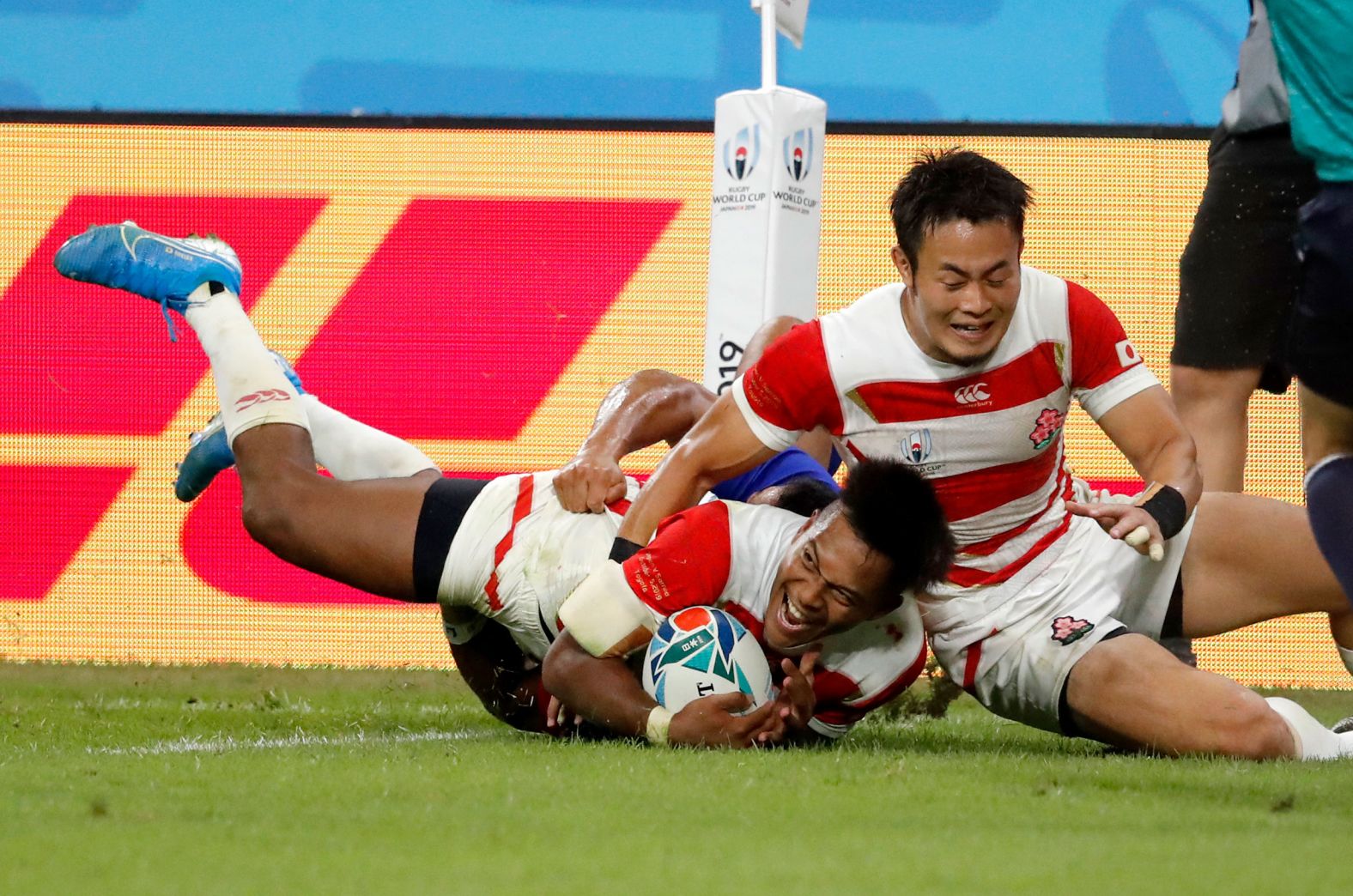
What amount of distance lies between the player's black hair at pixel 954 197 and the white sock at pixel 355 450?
1930mm

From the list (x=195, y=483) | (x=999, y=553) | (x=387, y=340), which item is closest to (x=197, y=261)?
(x=195, y=483)

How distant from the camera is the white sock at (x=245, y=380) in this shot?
490cm

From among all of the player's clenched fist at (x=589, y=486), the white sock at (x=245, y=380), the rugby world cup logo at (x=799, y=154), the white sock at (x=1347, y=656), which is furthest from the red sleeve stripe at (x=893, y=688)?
the white sock at (x=245, y=380)

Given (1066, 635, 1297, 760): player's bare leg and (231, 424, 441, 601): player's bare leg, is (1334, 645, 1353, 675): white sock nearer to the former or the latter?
(1066, 635, 1297, 760): player's bare leg

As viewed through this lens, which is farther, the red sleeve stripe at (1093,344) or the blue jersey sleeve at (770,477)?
the blue jersey sleeve at (770,477)

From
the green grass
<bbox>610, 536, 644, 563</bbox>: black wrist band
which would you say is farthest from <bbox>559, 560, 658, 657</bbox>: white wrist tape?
the green grass

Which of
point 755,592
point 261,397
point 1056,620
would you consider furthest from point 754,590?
point 261,397

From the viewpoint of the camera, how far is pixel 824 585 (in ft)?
12.2

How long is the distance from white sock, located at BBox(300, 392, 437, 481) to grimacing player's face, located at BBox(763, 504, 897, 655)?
162cm

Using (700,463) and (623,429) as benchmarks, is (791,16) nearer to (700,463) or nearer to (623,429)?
(623,429)

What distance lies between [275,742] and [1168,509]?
2352 millimetres

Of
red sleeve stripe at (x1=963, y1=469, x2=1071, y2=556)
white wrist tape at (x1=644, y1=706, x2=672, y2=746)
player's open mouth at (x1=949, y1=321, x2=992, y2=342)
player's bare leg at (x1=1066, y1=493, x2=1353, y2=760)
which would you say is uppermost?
player's open mouth at (x1=949, y1=321, x2=992, y2=342)

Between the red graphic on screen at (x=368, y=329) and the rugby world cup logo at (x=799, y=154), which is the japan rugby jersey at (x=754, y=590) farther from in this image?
the red graphic on screen at (x=368, y=329)

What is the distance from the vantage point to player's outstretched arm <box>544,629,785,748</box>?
3771 millimetres
